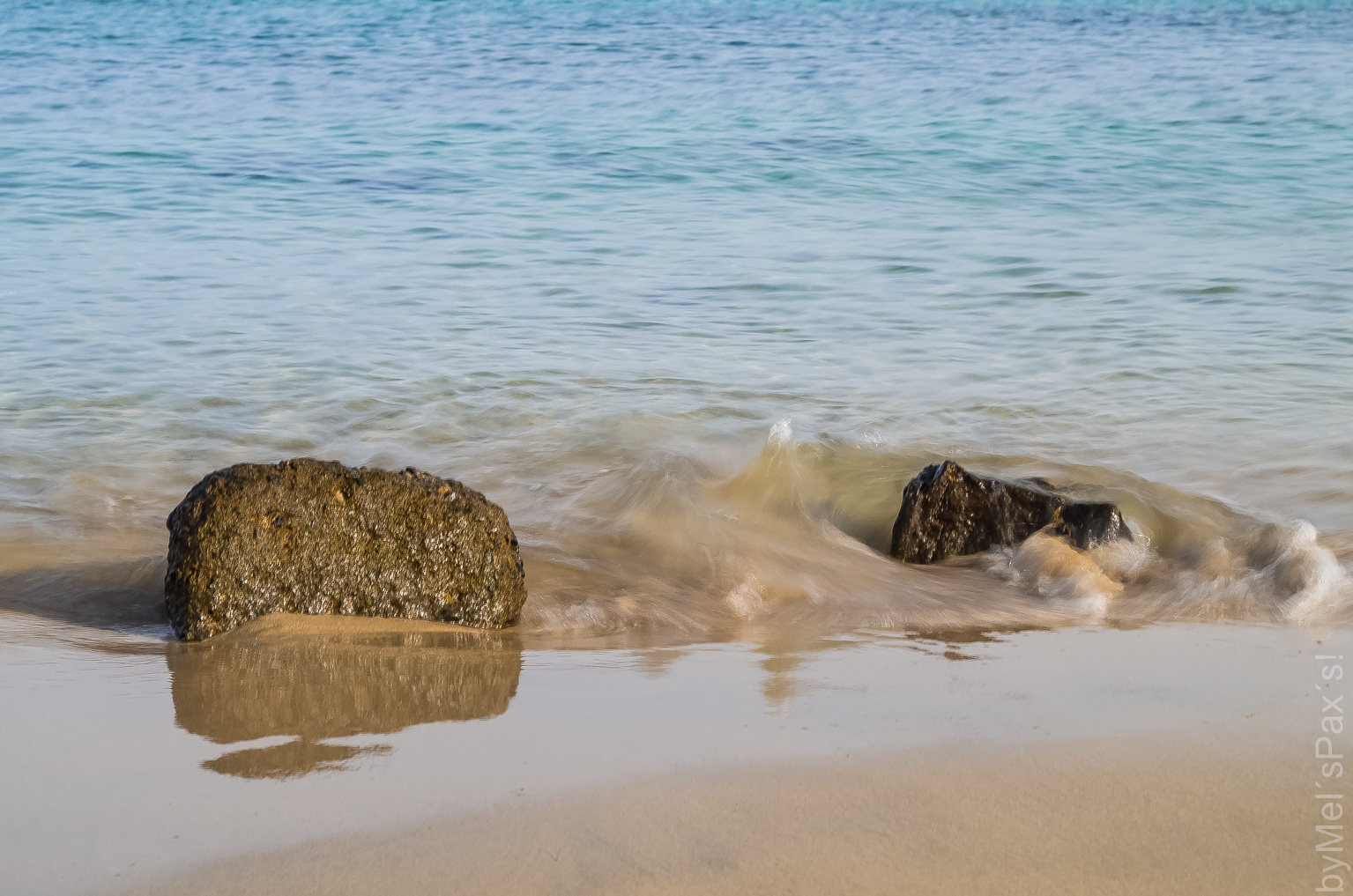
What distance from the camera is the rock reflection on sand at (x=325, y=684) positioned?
238 centimetres

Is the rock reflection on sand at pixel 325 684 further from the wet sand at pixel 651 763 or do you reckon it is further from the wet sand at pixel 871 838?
the wet sand at pixel 871 838

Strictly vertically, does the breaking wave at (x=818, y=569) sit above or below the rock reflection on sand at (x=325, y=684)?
below

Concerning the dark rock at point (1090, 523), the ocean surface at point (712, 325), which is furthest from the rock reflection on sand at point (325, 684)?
the dark rock at point (1090, 523)

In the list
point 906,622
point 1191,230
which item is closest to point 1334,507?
point 906,622

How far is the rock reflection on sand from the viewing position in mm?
2383

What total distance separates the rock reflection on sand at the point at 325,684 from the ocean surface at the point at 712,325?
0.33 m

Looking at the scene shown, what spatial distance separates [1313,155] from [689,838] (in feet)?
41.5

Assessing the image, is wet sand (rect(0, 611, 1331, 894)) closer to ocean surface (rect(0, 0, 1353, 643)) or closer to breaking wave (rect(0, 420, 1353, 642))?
breaking wave (rect(0, 420, 1353, 642))

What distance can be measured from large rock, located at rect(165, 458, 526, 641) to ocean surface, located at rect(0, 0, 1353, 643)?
0.23m

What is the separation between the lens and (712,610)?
3.49 metres

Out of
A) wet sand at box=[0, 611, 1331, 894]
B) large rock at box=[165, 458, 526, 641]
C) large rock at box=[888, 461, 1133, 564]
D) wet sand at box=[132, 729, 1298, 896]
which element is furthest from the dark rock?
large rock at box=[165, 458, 526, 641]

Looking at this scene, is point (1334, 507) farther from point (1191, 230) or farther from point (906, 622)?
point (1191, 230)

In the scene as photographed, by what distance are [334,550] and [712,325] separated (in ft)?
14.0

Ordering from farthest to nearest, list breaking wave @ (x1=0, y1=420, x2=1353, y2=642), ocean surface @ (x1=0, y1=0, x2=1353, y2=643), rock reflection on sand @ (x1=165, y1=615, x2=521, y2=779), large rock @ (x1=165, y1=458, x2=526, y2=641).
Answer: ocean surface @ (x1=0, y1=0, x2=1353, y2=643)
breaking wave @ (x1=0, y1=420, x2=1353, y2=642)
large rock @ (x1=165, y1=458, x2=526, y2=641)
rock reflection on sand @ (x1=165, y1=615, x2=521, y2=779)
